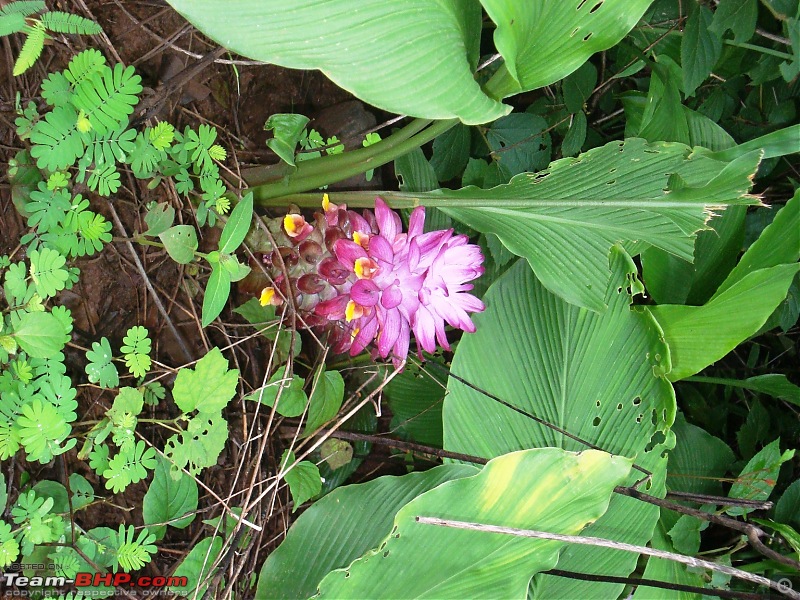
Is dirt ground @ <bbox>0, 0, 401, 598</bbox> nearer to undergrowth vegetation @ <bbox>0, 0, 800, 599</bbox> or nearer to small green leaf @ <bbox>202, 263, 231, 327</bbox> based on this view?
undergrowth vegetation @ <bbox>0, 0, 800, 599</bbox>

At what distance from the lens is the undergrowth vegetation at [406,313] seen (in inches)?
36.8

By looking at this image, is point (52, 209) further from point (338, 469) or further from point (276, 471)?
point (338, 469)

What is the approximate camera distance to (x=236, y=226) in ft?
3.26

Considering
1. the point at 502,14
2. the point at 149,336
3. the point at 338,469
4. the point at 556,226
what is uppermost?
the point at 502,14

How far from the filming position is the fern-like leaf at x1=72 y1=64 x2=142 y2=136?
939 mm

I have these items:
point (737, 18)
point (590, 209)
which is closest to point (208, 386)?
point (590, 209)

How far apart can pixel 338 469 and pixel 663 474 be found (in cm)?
76

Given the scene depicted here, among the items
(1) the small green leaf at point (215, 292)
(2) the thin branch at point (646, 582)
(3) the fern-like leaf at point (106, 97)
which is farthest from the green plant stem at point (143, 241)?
(2) the thin branch at point (646, 582)

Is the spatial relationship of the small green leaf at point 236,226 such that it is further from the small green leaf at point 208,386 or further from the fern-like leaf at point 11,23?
the fern-like leaf at point 11,23

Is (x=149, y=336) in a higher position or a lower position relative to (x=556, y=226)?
lower

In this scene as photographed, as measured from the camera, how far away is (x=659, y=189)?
3.39 feet

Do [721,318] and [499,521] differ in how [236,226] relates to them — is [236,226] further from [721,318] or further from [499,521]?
[721,318]

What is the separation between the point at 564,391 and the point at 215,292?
0.72 m

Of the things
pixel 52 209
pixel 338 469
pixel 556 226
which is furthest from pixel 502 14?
pixel 338 469
